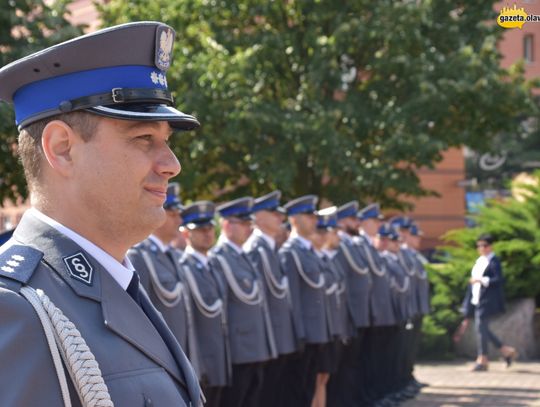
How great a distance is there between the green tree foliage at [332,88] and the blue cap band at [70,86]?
15.7 meters

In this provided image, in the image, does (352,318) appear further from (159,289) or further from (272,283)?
(159,289)

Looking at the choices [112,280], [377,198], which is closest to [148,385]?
[112,280]

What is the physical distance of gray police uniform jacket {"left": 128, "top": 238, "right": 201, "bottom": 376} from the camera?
6.36 m

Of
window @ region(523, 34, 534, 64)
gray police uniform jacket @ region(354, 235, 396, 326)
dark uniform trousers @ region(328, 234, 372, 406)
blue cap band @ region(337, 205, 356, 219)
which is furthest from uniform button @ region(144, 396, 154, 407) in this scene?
window @ region(523, 34, 534, 64)

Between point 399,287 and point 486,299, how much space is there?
283cm

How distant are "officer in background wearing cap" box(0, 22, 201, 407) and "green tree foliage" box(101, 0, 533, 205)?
15671 millimetres

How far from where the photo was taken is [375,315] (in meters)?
11.1

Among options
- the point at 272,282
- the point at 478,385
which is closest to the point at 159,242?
the point at 272,282

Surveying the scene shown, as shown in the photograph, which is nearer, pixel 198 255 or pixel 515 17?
pixel 515 17

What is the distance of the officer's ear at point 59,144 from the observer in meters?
2.02

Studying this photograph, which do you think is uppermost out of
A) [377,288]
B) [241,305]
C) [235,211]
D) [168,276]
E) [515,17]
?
[515,17]

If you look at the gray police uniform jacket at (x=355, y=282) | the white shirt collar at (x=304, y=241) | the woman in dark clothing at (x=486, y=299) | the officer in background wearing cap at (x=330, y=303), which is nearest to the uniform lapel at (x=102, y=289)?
the white shirt collar at (x=304, y=241)

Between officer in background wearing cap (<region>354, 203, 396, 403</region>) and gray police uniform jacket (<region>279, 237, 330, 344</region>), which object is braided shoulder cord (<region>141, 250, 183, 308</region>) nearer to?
gray police uniform jacket (<region>279, 237, 330, 344</region>)

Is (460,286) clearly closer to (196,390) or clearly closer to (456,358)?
(456,358)
